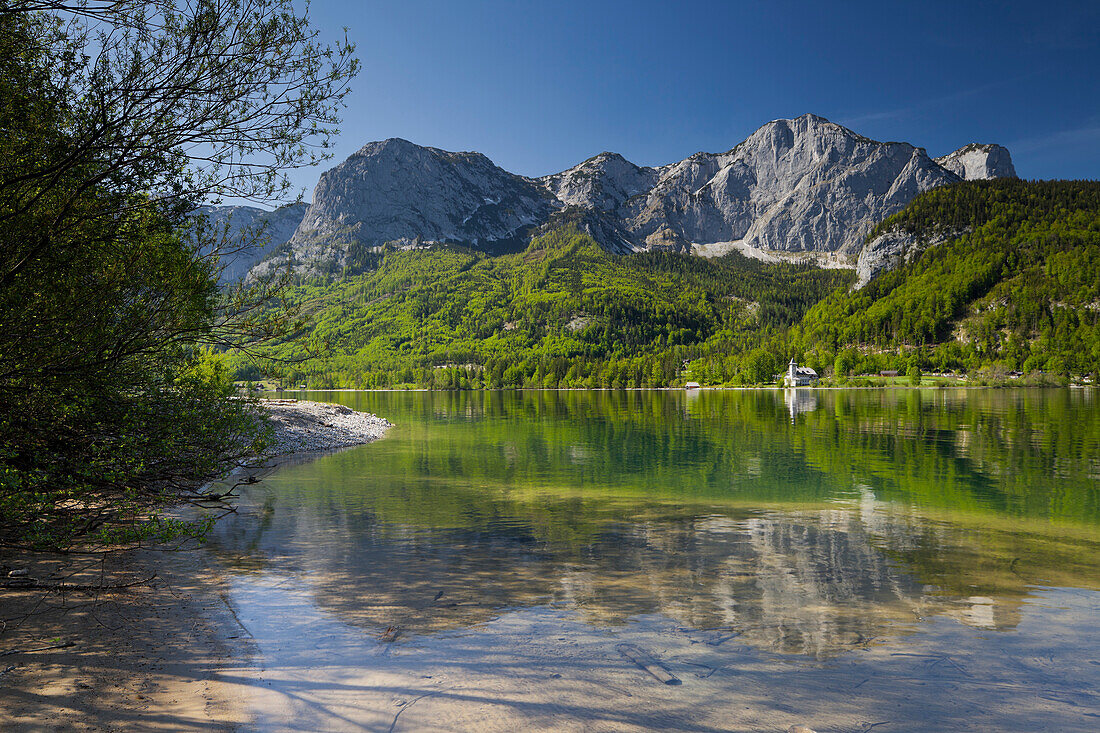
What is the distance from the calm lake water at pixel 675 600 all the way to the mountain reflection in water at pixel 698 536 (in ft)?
0.42

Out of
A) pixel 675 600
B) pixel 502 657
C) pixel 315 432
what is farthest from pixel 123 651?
pixel 315 432

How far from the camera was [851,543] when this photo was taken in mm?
19453

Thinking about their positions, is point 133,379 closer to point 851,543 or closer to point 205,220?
point 205,220

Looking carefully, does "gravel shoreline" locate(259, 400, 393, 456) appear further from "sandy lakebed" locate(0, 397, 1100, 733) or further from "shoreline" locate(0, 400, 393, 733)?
"sandy lakebed" locate(0, 397, 1100, 733)

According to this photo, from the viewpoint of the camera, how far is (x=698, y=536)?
66.7ft

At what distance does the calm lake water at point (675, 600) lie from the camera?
345 inches

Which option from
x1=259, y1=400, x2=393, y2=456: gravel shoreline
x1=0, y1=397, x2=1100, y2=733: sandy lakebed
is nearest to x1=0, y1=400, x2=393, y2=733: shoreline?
x1=0, y1=397, x2=1100, y2=733: sandy lakebed

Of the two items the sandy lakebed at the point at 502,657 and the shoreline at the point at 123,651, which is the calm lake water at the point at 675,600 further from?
the shoreline at the point at 123,651

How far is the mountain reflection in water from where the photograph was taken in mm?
13375

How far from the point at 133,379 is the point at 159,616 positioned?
5080mm

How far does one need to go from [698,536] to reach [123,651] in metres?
16.6

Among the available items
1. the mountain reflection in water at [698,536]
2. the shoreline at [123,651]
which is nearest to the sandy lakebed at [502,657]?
the shoreline at [123,651]

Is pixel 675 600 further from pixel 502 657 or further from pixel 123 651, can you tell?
pixel 123 651

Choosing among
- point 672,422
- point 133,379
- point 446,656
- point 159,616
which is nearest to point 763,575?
point 446,656
